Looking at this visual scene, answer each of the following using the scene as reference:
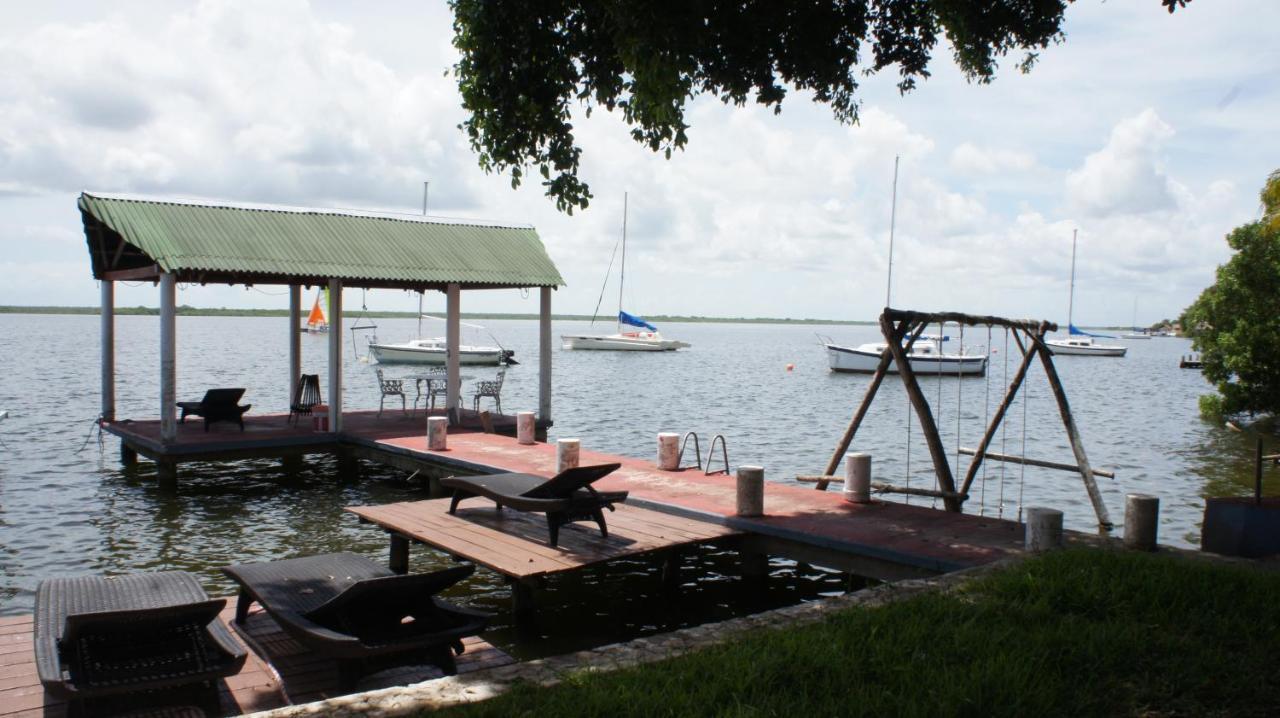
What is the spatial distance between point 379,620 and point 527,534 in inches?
152

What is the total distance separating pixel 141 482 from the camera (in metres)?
17.6

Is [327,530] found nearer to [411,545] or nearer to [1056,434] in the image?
[411,545]

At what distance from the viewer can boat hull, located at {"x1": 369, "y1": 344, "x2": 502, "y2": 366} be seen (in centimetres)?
6341

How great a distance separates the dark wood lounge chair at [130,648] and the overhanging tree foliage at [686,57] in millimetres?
6468

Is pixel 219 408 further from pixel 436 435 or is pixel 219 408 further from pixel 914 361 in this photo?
pixel 914 361

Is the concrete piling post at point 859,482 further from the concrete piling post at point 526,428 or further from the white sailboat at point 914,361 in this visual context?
the white sailboat at point 914,361

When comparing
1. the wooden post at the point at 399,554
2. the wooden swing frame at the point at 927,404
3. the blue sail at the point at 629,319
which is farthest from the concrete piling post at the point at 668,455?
the blue sail at the point at 629,319

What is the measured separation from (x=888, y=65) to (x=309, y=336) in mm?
128256

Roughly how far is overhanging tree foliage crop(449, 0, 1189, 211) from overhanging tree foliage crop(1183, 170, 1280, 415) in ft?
79.2

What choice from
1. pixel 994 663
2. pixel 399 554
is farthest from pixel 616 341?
pixel 994 663

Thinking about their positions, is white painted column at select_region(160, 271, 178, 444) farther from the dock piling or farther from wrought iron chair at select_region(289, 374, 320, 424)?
the dock piling

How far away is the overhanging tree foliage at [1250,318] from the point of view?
30.5 meters

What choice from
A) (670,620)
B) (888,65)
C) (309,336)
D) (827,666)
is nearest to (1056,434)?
(888,65)

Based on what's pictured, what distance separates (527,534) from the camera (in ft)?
32.8
